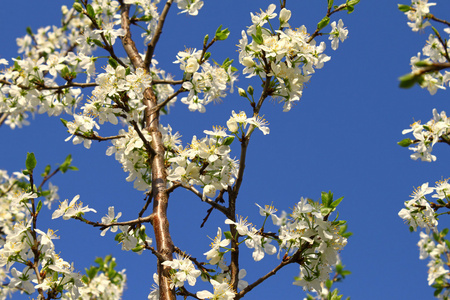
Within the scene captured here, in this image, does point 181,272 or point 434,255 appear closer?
point 181,272

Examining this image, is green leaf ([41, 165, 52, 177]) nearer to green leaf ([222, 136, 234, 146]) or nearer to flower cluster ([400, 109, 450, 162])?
green leaf ([222, 136, 234, 146])

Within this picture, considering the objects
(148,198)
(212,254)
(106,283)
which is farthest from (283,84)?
(106,283)

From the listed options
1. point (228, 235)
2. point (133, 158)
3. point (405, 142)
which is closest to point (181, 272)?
point (228, 235)

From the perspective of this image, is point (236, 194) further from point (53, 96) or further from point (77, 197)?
point (53, 96)

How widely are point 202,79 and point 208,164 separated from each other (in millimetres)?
765

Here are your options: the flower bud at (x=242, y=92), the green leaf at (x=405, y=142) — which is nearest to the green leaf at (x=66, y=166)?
the flower bud at (x=242, y=92)

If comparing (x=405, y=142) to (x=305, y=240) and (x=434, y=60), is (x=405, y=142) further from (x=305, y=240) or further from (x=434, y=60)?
(x=305, y=240)

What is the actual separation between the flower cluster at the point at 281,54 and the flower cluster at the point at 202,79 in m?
0.29

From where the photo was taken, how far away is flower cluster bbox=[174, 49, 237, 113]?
345cm

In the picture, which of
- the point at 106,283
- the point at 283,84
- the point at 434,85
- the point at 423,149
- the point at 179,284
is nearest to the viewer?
the point at 106,283

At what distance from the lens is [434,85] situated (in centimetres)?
467

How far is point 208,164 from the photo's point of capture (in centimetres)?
309

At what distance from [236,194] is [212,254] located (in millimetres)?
444

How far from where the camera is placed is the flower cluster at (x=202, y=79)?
3.45 m
